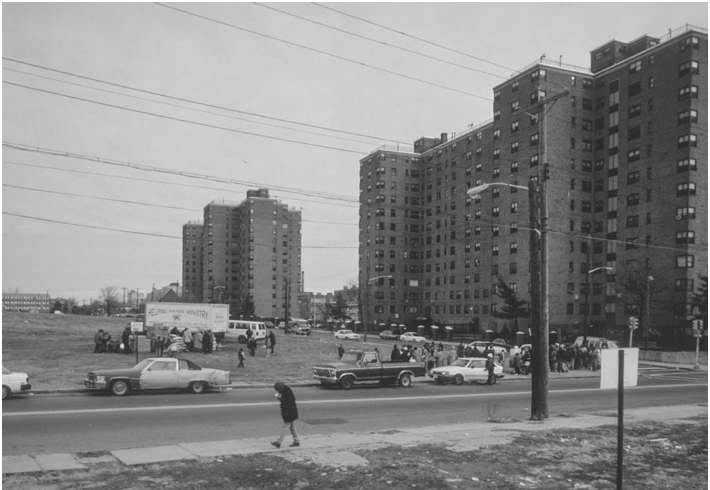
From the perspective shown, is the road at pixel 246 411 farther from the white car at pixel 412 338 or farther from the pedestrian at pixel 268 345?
the white car at pixel 412 338

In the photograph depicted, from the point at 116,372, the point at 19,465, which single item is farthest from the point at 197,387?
the point at 19,465

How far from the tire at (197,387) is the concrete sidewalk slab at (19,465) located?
1131 cm

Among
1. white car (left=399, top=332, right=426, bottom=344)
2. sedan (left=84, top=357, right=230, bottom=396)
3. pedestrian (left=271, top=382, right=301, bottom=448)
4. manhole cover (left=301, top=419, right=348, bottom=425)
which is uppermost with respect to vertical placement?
pedestrian (left=271, top=382, right=301, bottom=448)

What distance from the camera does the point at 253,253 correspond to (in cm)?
15588

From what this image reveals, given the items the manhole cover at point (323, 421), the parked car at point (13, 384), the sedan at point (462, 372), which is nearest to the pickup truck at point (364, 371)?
the sedan at point (462, 372)

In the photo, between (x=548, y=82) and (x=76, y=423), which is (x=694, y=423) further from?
(x=548, y=82)

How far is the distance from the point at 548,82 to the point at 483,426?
68.3m

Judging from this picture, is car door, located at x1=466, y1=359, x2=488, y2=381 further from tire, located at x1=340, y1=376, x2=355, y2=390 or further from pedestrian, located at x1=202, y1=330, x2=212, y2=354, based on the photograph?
pedestrian, located at x1=202, y1=330, x2=212, y2=354

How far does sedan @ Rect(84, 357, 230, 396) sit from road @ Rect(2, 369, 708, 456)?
0.43 m

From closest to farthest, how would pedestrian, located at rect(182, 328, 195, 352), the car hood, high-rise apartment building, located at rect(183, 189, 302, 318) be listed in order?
the car hood → pedestrian, located at rect(182, 328, 195, 352) → high-rise apartment building, located at rect(183, 189, 302, 318)

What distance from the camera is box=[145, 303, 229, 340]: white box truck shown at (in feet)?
134

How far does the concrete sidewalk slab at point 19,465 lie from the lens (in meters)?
10.3

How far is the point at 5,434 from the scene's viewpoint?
44.6 ft

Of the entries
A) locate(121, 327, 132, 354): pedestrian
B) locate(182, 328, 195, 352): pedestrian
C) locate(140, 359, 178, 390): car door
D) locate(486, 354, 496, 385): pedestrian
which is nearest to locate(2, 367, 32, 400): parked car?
locate(140, 359, 178, 390): car door
